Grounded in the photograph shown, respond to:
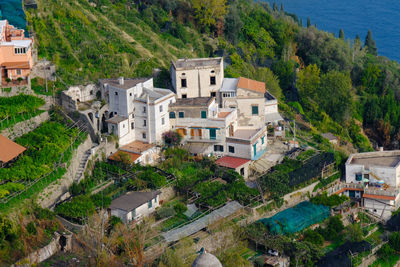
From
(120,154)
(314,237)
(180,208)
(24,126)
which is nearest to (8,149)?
(24,126)

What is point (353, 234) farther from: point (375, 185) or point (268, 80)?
point (268, 80)

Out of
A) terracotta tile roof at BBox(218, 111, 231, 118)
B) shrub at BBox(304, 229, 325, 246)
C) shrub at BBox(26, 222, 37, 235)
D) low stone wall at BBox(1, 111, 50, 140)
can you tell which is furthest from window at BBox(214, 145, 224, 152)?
shrub at BBox(26, 222, 37, 235)

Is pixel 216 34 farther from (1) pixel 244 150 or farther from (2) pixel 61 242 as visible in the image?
(2) pixel 61 242

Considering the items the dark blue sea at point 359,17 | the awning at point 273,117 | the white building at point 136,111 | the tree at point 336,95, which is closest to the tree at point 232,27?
the tree at point 336,95

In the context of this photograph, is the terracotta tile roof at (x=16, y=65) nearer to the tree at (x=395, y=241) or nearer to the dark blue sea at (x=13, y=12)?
the dark blue sea at (x=13, y=12)

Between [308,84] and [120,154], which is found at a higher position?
[308,84]

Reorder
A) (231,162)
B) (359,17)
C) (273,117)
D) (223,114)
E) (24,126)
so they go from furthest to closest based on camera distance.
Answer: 1. (359,17)
2. (273,117)
3. (223,114)
4. (231,162)
5. (24,126)
